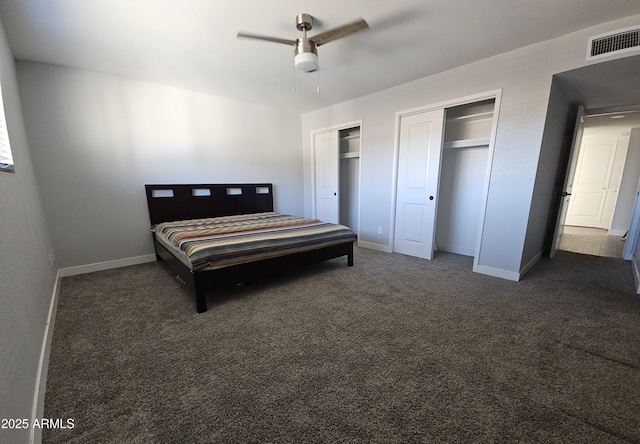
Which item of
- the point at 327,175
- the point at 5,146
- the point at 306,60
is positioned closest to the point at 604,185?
the point at 327,175

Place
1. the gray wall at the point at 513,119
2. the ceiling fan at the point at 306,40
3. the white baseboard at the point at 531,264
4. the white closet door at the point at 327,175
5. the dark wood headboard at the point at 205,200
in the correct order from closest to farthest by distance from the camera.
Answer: the ceiling fan at the point at 306,40, the gray wall at the point at 513,119, the white baseboard at the point at 531,264, the dark wood headboard at the point at 205,200, the white closet door at the point at 327,175

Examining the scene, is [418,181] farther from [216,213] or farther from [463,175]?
[216,213]

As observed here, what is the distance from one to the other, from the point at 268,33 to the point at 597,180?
7.59 meters

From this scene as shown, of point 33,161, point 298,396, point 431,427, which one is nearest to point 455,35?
point 431,427

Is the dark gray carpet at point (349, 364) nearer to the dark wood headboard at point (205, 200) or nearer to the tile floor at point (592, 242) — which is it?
the dark wood headboard at point (205, 200)

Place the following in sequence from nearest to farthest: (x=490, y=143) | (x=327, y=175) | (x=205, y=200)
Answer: (x=490, y=143)
(x=205, y=200)
(x=327, y=175)

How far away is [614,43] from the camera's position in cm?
194

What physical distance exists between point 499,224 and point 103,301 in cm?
413

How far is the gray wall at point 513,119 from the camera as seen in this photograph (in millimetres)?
2258

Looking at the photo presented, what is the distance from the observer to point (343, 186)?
487 centimetres

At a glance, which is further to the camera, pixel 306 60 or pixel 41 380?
pixel 306 60

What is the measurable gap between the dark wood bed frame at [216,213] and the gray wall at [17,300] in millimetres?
886

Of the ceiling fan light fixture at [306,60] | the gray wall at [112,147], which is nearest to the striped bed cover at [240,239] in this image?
the gray wall at [112,147]

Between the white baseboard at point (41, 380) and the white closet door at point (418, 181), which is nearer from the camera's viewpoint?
the white baseboard at point (41, 380)
